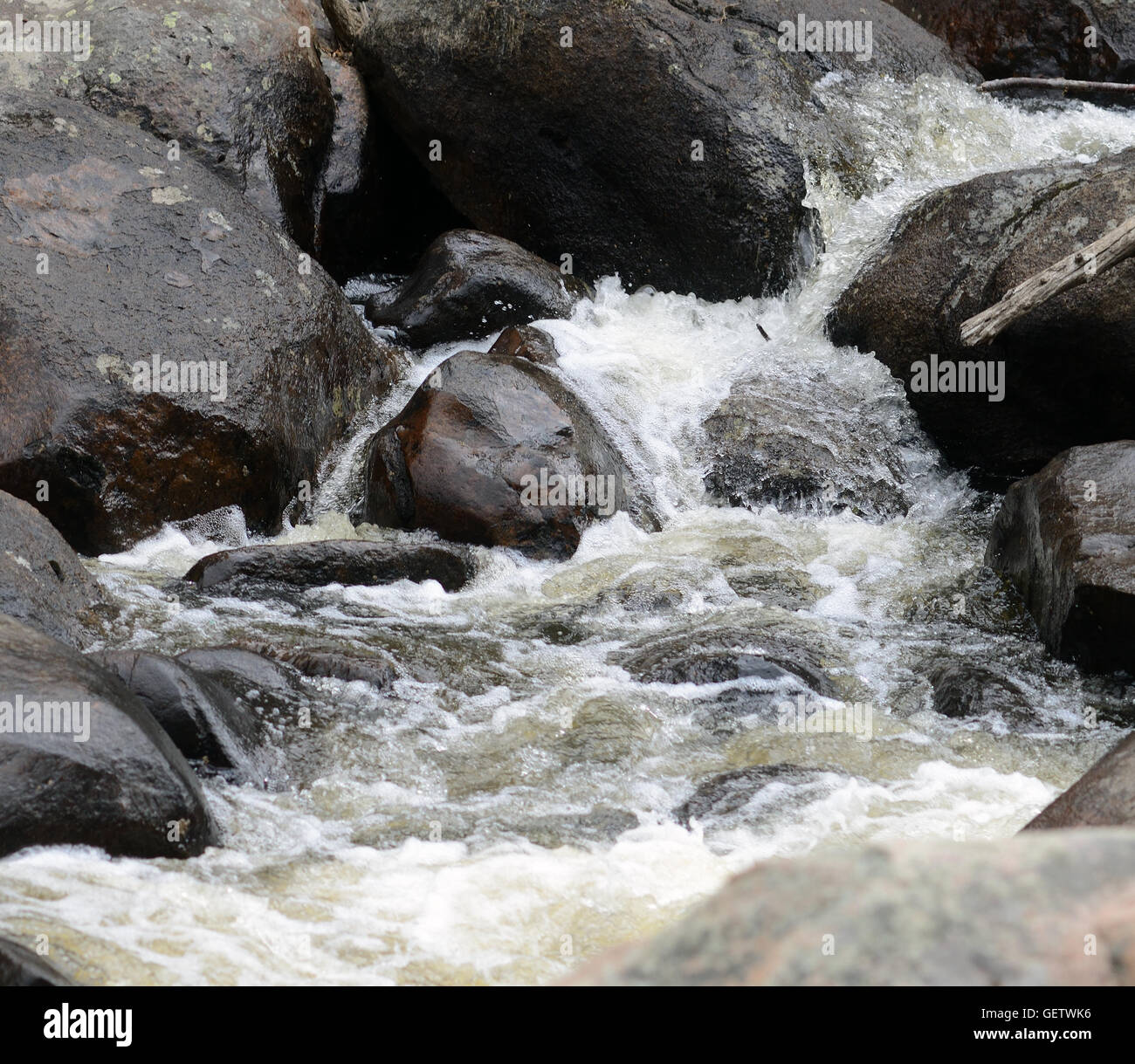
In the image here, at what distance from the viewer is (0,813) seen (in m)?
3.40

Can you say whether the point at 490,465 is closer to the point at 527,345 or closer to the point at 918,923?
the point at 527,345

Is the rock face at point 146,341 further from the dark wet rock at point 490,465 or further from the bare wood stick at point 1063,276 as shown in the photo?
the bare wood stick at point 1063,276

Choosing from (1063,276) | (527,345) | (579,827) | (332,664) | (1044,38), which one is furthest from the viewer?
(1044,38)

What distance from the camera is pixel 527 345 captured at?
8.06m

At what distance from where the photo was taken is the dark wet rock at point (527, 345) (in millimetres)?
8008

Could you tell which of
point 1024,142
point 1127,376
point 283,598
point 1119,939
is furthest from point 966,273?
point 1119,939

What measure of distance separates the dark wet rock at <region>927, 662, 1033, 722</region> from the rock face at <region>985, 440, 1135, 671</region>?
0.45 meters

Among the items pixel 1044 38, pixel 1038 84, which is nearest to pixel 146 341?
pixel 1038 84

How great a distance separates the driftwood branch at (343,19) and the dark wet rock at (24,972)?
380 inches

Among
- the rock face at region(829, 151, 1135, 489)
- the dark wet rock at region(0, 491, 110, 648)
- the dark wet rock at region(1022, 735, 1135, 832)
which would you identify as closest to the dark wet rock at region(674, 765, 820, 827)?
the dark wet rock at region(1022, 735, 1135, 832)

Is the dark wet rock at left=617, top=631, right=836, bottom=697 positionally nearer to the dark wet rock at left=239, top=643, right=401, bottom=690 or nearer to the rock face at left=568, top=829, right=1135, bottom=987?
the dark wet rock at left=239, top=643, right=401, bottom=690

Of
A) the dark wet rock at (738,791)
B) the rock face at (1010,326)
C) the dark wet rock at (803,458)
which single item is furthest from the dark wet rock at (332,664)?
the rock face at (1010,326)

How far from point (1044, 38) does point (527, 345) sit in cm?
647

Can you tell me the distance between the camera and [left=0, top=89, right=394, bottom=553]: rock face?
6.26 meters
